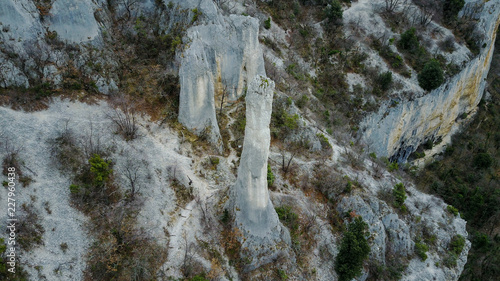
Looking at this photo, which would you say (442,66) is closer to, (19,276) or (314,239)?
(314,239)

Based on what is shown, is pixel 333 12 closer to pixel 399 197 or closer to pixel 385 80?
pixel 385 80

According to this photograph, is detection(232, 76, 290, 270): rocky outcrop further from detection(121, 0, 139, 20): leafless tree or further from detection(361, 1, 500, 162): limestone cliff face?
detection(361, 1, 500, 162): limestone cliff face

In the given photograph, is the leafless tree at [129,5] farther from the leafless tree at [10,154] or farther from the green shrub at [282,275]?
the green shrub at [282,275]

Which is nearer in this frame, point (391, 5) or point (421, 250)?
point (421, 250)

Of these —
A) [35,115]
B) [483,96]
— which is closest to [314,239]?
[35,115]

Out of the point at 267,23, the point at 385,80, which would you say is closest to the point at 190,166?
the point at 267,23

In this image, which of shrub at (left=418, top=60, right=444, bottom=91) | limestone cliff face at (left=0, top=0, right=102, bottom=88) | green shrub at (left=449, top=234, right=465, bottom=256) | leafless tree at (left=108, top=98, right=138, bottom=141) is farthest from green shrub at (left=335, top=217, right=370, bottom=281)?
shrub at (left=418, top=60, right=444, bottom=91)
